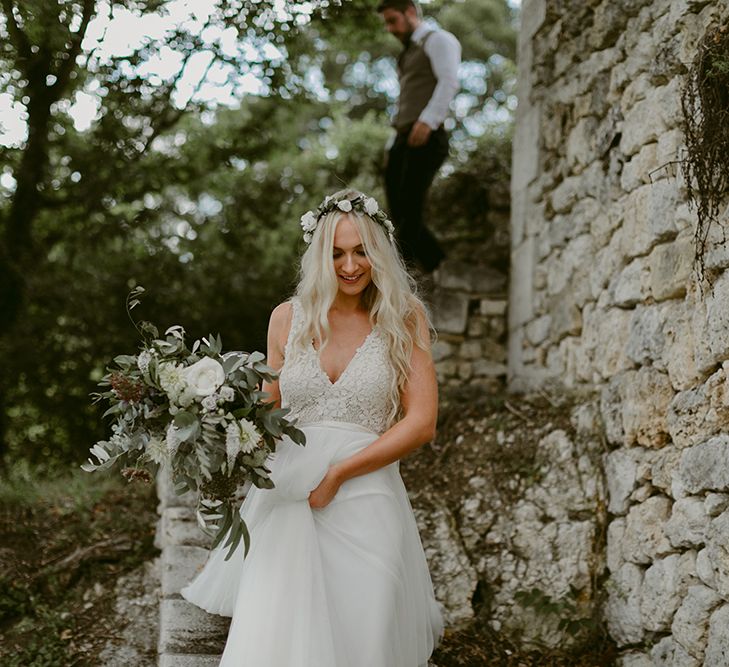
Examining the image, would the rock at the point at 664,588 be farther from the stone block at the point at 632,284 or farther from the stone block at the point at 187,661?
the stone block at the point at 187,661

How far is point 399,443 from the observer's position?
10.7 feet

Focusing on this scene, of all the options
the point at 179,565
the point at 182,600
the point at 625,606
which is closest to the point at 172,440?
the point at 182,600

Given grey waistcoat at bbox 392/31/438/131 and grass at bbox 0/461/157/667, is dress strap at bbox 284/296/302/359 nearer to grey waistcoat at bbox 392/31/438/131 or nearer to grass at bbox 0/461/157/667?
grass at bbox 0/461/157/667

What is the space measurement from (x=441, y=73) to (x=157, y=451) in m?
4.39

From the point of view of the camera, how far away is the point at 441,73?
658 centimetres

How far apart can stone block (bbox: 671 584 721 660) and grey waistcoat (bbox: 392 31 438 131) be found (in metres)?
4.19

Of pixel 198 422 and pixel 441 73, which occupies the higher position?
pixel 441 73

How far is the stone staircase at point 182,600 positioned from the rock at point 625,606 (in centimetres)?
172

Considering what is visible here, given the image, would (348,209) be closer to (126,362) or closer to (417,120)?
(126,362)

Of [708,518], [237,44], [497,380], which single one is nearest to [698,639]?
[708,518]

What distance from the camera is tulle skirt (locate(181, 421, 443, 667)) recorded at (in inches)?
117

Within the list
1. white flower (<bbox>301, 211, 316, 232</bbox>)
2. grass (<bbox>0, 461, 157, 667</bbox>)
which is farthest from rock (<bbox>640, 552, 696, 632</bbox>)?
grass (<bbox>0, 461, 157, 667</bbox>)

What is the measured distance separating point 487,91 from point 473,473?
536 inches

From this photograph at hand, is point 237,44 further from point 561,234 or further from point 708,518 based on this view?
point 708,518
